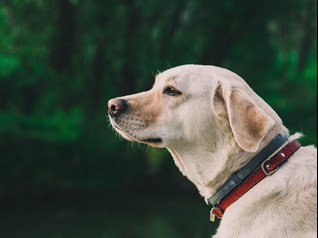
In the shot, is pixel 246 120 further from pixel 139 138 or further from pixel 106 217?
pixel 106 217

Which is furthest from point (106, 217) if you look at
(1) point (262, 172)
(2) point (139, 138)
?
(1) point (262, 172)

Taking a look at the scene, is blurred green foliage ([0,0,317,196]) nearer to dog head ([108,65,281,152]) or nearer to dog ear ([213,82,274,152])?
dog head ([108,65,281,152])

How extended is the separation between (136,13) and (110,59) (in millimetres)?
1400

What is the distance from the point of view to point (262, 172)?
3021 millimetres

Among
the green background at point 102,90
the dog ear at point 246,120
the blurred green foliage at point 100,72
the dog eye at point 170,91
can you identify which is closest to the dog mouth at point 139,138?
the dog eye at point 170,91

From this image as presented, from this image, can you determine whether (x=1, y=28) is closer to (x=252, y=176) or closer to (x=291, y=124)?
(x=291, y=124)

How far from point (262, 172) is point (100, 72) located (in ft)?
43.2

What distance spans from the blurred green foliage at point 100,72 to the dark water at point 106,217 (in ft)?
1.87

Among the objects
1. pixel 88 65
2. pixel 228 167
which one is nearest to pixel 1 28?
pixel 88 65

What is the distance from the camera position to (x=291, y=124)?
52.3ft

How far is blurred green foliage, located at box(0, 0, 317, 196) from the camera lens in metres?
14.6

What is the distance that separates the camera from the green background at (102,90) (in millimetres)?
13727

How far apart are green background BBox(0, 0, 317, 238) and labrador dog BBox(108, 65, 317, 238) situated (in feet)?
29.7

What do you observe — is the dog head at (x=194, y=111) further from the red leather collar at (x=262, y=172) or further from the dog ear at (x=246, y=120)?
the red leather collar at (x=262, y=172)
